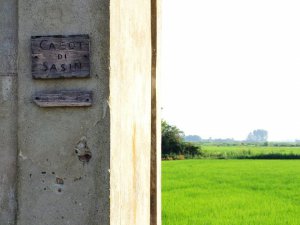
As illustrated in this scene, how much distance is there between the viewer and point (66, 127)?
131 inches

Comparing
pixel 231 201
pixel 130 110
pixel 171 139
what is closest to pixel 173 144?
pixel 171 139

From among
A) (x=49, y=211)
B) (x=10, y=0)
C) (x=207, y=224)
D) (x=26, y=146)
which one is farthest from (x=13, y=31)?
(x=207, y=224)

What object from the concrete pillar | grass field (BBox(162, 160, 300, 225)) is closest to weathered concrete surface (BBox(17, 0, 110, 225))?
the concrete pillar

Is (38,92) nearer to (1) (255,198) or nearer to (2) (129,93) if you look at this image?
(2) (129,93)

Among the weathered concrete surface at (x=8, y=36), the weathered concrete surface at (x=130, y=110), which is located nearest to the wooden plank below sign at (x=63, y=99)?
the weathered concrete surface at (x=130, y=110)

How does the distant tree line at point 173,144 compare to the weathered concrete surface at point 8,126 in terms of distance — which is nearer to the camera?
the weathered concrete surface at point 8,126

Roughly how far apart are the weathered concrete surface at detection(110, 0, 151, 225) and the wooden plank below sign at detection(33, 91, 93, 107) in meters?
0.14

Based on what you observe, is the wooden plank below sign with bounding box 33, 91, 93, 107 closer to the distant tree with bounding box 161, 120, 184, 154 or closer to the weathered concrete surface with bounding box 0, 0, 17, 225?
the weathered concrete surface with bounding box 0, 0, 17, 225

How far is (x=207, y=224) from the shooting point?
28.2 ft

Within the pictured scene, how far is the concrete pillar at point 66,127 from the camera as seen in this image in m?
3.27

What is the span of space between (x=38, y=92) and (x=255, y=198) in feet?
30.7

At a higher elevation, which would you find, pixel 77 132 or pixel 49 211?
pixel 77 132

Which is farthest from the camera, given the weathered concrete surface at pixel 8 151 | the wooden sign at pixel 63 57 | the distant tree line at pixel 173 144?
the distant tree line at pixel 173 144

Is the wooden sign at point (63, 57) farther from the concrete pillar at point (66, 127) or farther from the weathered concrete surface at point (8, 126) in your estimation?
the weathered concrete surface at point (8, 126)
